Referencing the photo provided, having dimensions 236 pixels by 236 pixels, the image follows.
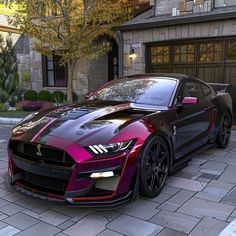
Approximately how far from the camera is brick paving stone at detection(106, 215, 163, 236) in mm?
2869

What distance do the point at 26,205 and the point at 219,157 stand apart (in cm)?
334

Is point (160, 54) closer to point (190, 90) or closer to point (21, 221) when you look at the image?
point (190, 90)

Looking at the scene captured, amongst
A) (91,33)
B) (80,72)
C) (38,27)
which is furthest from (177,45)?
(80,72)

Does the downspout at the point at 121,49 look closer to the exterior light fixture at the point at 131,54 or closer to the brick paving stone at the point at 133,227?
the exterior light fixture at the point at 131,54

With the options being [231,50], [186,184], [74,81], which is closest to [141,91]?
[186,184]

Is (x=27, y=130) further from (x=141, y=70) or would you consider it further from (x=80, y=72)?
(x=80, y=72)

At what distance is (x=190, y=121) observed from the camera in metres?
4.39

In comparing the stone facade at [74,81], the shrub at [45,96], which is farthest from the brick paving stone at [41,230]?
the shrub at [45,96]

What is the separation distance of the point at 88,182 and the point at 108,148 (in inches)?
14.7

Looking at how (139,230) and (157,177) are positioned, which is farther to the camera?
(157,177)

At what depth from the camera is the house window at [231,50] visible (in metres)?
7.73

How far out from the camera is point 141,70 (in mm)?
9352

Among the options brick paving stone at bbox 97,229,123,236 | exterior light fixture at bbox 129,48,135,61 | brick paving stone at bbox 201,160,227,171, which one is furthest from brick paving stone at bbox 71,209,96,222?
exterior light fixture at bbox 129,48,135,61

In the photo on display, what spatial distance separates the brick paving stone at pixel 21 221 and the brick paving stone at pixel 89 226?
402 millimetres
